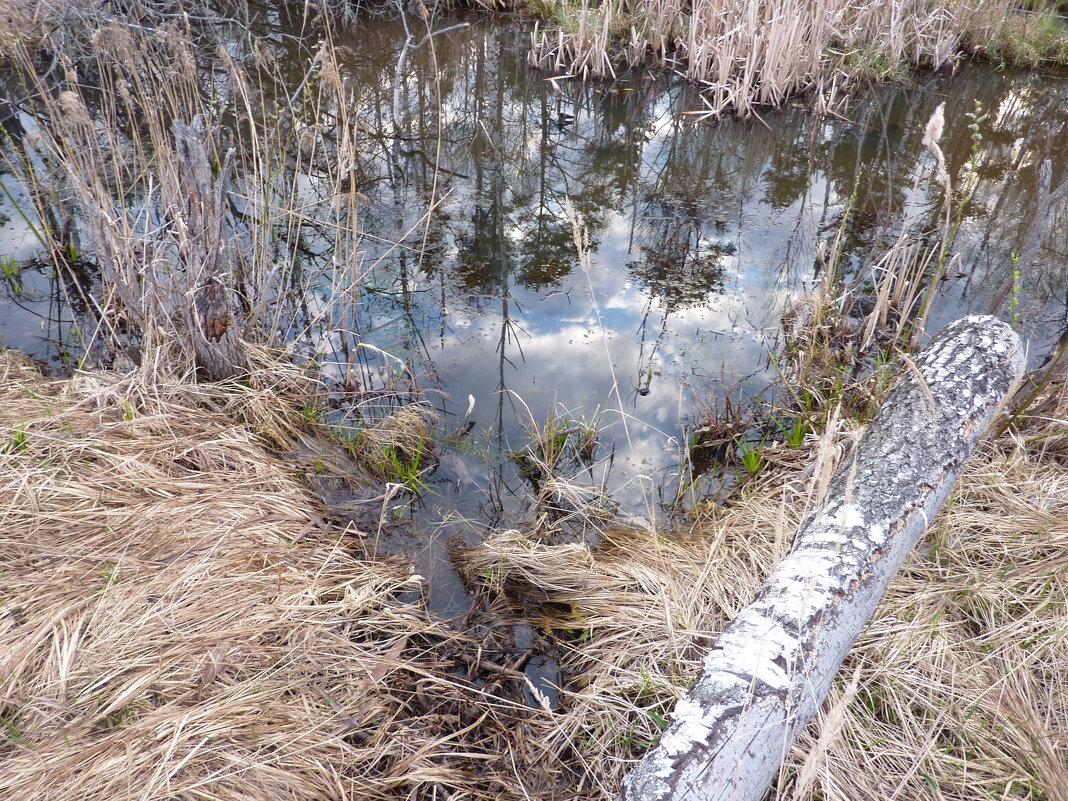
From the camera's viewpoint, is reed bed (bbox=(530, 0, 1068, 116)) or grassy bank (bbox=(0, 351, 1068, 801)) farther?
reed bed (bbox=(530, 0, 1068, 116))

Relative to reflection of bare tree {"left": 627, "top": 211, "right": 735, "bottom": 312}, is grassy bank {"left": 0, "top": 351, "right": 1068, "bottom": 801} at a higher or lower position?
lower

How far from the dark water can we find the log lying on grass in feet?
3.01

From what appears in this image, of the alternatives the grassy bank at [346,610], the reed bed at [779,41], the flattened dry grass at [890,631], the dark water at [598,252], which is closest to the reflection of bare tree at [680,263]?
the dark water at [598,252]

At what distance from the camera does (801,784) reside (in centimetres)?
123

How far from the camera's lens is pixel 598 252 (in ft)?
14.1

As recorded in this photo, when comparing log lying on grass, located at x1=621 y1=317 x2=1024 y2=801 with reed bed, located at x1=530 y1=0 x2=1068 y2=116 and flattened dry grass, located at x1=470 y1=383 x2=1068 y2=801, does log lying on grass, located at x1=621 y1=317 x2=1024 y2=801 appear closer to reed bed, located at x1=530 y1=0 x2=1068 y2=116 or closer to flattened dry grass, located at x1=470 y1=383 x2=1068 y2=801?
flattened dry grass, located at x1=470 y1=383 x2=1068 y2=801

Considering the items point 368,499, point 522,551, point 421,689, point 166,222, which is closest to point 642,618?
point 522,551

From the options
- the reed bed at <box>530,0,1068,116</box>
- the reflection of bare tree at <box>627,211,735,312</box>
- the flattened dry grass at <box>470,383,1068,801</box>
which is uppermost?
the reed bed at <box>530,0,1068,116</box>

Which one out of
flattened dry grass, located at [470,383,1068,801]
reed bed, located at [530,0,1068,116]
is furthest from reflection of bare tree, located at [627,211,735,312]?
reed bed, located at [530,0,1068,116]

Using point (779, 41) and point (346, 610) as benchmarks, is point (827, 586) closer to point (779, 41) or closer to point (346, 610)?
point (346, 610)

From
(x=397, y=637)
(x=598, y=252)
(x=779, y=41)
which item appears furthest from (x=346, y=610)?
(x=779, y=41)

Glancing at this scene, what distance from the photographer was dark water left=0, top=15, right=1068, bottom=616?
301 centimetres

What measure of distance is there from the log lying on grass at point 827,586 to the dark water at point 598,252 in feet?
3.01

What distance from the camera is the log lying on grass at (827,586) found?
1.36 meters
